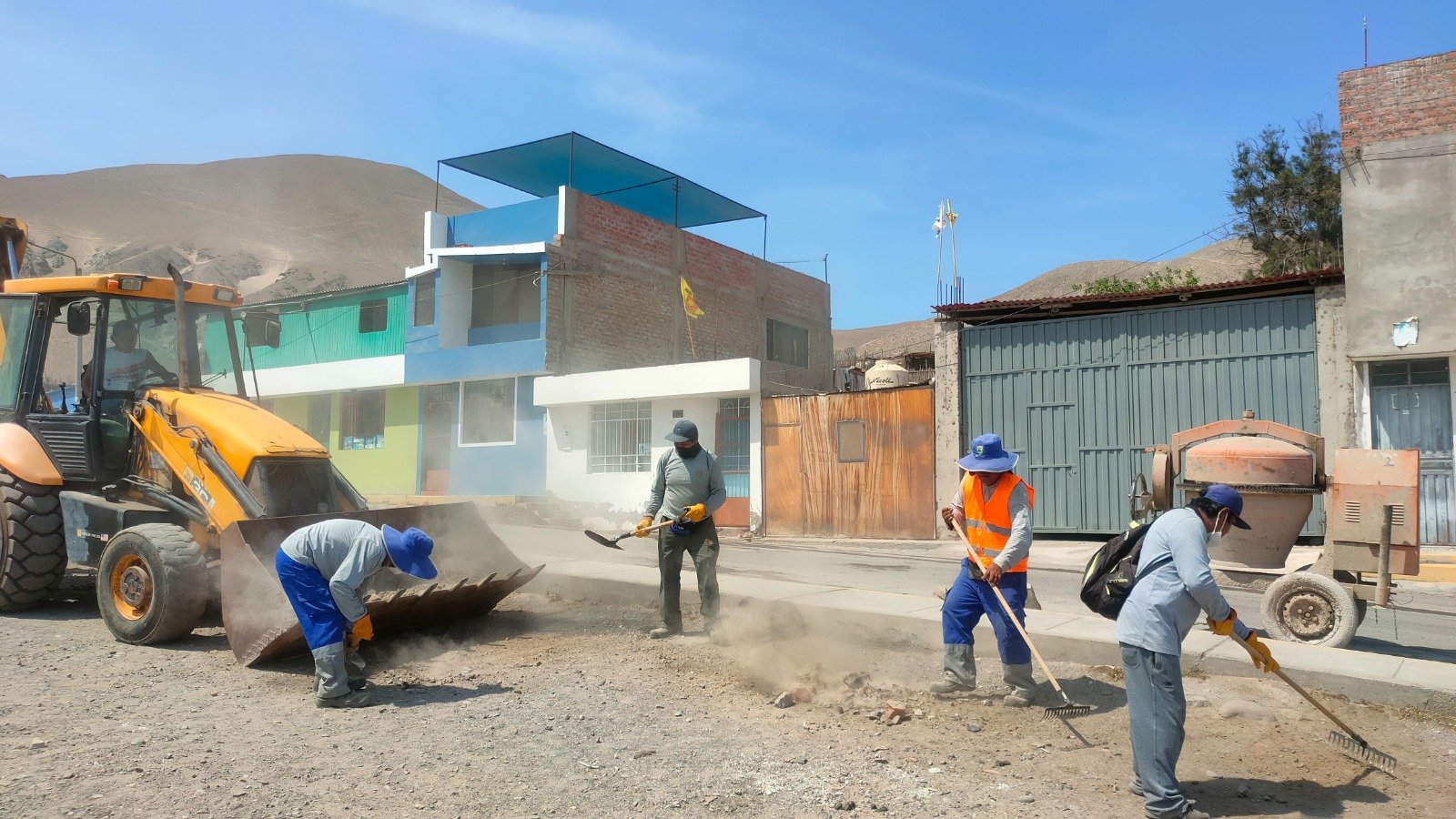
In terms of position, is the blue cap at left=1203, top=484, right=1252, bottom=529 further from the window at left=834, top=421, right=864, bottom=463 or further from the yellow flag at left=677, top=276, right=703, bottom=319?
the yellow flag at left=677, top=276, right=703, bottom=319

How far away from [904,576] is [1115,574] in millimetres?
7797

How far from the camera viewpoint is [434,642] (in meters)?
6.83

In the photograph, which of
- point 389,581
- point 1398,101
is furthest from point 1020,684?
point 1398,101

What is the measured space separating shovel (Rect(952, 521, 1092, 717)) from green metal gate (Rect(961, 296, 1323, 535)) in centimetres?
1052

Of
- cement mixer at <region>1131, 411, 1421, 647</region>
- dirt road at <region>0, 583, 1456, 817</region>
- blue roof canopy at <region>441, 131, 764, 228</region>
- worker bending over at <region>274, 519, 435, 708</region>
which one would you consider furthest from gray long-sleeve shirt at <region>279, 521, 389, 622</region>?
blue roof canopy at <region>441, 131, 764, 228</region>

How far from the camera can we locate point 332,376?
26750 millimetres

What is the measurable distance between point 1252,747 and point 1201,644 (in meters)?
1.76

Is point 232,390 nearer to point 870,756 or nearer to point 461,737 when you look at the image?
point 461,737

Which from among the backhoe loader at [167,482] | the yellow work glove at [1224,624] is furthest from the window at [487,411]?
the yellow work glove at [1224,624]

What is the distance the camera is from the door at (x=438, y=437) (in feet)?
78.8

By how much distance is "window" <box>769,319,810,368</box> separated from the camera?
94.0 feet

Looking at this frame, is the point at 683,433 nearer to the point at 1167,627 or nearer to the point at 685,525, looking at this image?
the point at 685,525

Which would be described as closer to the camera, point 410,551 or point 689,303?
point 410,551

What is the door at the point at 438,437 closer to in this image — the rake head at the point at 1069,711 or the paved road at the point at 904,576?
the paved road at the point at 904,576
